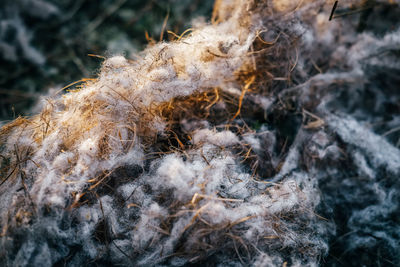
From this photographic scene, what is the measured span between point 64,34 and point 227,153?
1.55 meters

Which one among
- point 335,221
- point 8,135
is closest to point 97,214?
point 8,135

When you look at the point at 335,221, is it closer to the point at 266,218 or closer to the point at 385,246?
the point at 385,246

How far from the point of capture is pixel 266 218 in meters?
0.92

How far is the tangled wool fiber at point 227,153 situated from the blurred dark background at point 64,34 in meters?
0.60

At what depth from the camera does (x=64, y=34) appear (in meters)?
1.80

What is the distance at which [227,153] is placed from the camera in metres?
1.06

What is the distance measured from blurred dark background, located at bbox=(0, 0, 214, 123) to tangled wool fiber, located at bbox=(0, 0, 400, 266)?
60 centimetres

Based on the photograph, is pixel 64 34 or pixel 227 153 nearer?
pixel 227 153

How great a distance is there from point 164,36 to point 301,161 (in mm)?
1118

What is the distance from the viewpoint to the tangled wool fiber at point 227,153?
2.83ft

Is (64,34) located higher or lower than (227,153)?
higher

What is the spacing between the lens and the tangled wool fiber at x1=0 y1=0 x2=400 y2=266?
2.83 feet

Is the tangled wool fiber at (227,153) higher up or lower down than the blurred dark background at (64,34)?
lower down

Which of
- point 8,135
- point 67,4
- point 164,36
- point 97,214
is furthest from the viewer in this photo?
point 67,4
